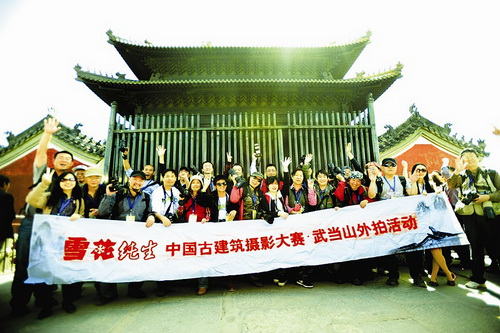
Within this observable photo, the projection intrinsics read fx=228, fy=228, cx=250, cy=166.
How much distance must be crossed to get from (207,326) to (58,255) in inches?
78.0

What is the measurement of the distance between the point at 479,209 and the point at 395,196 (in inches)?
38.1

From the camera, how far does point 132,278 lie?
9.36 feet

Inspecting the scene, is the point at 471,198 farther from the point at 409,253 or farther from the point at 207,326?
the point at 207,326

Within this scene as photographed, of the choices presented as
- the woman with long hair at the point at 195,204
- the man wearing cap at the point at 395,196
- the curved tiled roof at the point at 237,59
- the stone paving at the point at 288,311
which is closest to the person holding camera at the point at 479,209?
the stone paving at the point at 288,311

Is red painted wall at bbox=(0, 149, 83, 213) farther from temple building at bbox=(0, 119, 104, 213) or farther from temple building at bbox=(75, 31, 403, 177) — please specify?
temple building at bbox=(75, 31, 403, 177)

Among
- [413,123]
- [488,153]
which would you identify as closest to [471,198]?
[413,123]

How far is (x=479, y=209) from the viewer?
10.1ft

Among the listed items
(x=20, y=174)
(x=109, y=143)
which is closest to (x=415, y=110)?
(x=109, y=143)

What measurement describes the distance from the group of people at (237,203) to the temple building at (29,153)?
5.51m

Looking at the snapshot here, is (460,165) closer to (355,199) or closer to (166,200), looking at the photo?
(355,199)

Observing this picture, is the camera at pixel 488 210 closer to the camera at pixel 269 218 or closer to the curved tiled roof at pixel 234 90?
the camera at pixel 269 218

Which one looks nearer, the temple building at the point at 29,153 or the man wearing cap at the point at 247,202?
the man wearing cap at the point at 247,202

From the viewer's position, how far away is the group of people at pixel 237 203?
106 inches

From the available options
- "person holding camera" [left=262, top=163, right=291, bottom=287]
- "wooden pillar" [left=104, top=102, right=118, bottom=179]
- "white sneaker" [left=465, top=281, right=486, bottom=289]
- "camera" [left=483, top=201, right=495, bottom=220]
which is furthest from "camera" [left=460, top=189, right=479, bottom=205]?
"wooden pillar" [left=104, top=102, right=118, bottom=179]
